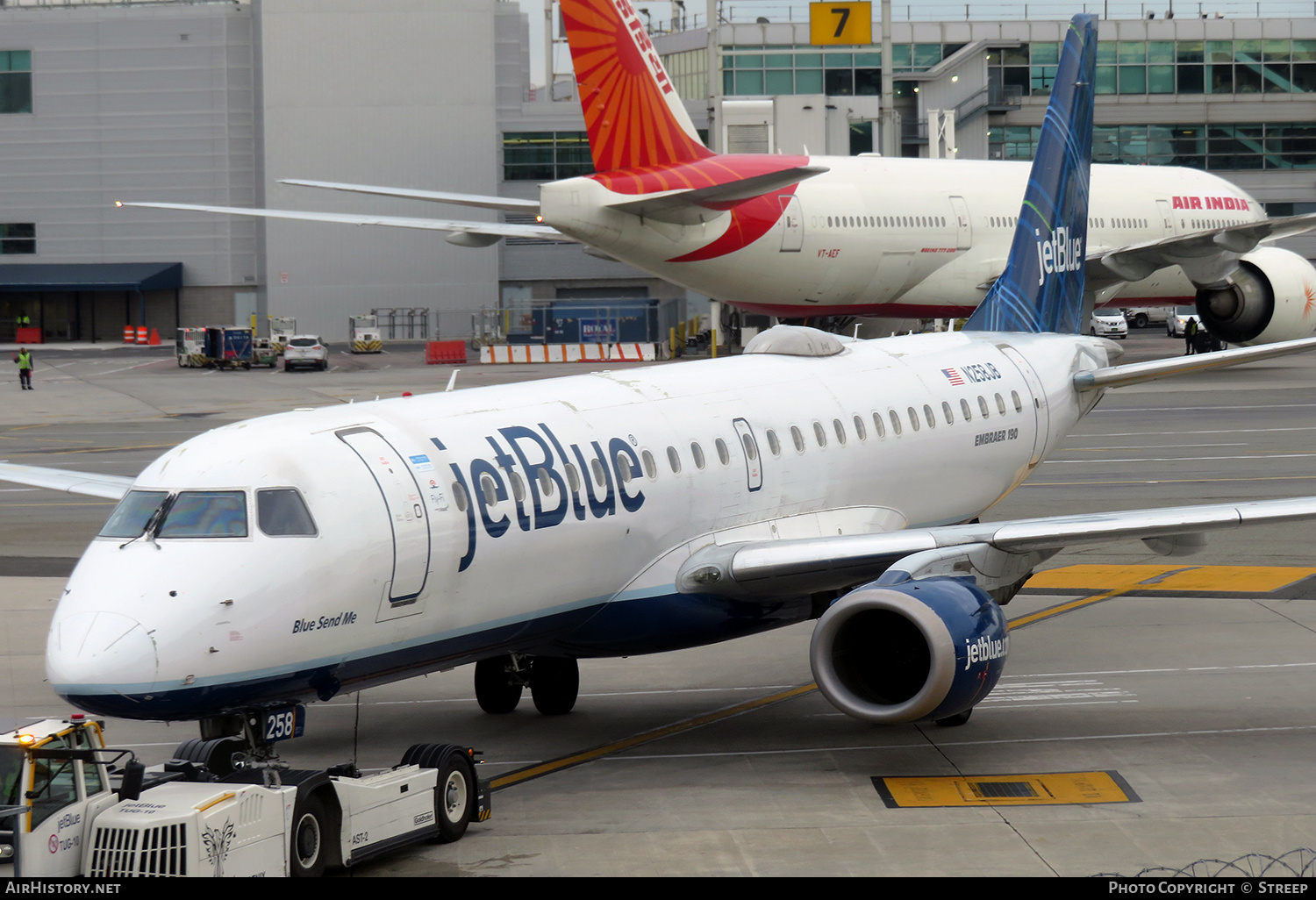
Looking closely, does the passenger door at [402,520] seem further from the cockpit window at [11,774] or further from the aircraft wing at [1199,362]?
the aircraft wing at [1199,362]

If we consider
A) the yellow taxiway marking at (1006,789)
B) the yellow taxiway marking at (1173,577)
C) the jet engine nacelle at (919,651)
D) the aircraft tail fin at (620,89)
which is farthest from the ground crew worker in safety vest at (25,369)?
the yellow taxiway marking at (1006,789)

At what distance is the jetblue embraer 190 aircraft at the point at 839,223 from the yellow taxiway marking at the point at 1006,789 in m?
22.3

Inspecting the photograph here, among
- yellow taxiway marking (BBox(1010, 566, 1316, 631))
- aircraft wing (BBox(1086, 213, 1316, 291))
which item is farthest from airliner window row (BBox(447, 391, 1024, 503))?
aircraft wing (BBox(1086, 213, 1316, 291))

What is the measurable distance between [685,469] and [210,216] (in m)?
101

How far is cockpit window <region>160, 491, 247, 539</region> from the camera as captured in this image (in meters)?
13.0

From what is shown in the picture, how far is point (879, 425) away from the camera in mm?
20203

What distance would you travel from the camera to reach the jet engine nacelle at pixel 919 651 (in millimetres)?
14734

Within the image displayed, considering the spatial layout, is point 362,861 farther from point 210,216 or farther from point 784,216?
point 210,216

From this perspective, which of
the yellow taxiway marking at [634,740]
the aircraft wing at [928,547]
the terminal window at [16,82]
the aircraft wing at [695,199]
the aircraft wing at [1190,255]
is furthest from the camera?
the terminal window at [16,82]

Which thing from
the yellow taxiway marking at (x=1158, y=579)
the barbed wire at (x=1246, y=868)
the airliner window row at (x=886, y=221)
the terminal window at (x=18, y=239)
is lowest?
the barbed wire at (x=1246, y=868)

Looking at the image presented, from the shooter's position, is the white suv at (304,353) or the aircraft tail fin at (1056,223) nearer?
the aircraft tail fin at (1056,223)

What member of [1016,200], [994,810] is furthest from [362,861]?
[1016,200]

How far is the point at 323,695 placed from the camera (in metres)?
13.7

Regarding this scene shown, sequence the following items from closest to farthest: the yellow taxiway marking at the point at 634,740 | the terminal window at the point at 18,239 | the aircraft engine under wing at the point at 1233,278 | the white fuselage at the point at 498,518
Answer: the white fuselage at the point at 498,518
the yellow taxiway marking at the point at 634,740
the aircraft engine under wing at the point at 1233,278
the terminal window at the point at 18,239
